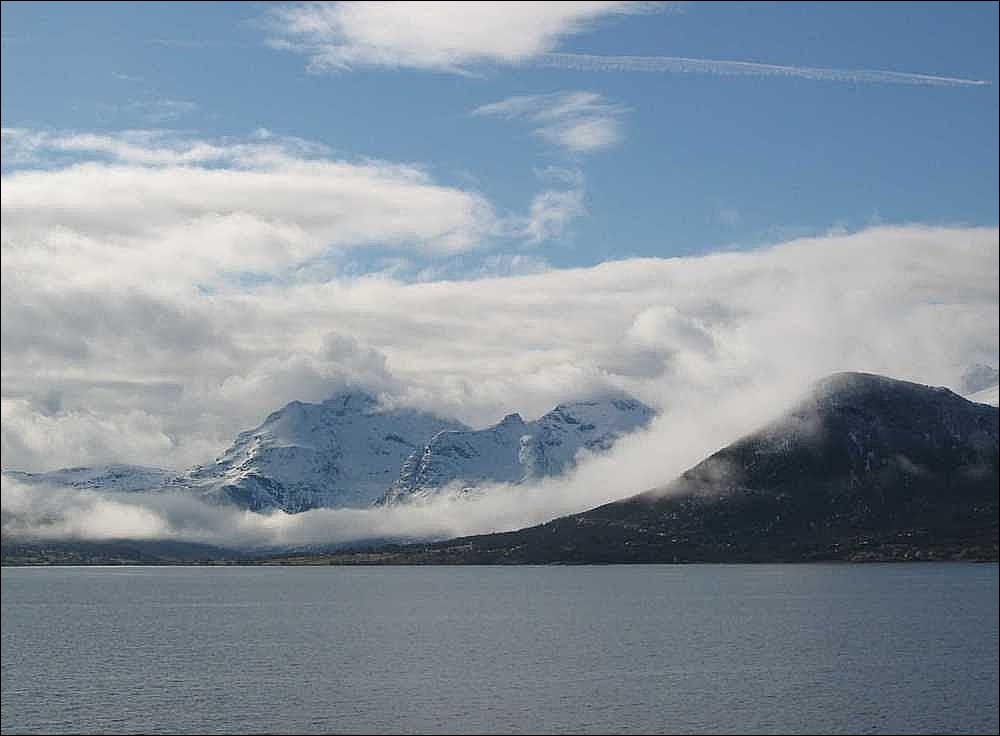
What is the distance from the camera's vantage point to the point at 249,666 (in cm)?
19025

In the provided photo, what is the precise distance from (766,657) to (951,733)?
68.1 metres

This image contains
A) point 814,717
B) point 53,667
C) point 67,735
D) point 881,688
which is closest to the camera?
point 67,735

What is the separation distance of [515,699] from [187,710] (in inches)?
1665

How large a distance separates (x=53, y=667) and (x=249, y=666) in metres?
31.0

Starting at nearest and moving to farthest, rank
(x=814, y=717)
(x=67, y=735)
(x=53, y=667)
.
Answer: (x=67, y=735), (x=814, y=717), (x=53, y=667)

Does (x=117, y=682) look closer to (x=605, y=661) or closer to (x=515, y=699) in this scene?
(x=515, y=699)

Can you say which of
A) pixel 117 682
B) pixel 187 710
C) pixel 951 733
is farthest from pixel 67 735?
pixel 951 733

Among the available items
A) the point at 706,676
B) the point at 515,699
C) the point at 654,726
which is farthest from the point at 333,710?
the point at 706,676

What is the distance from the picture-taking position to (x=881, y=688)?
158 meters

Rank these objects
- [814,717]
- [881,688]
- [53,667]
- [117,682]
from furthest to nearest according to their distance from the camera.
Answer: [53,667] < [117,682] < [881,688] < [814,717]

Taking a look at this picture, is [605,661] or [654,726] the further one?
[605,661]

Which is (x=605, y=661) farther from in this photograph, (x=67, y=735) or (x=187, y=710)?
(x=67, y=735)

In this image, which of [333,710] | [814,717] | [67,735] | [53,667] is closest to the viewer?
[67,735]

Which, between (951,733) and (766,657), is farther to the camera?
(766,657)
